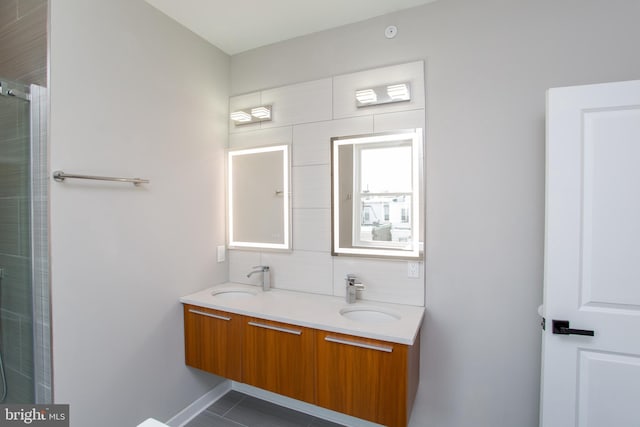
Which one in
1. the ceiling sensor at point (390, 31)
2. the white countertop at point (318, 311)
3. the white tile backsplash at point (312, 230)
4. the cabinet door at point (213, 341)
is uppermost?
the ceiling sensor at point (390, 31)

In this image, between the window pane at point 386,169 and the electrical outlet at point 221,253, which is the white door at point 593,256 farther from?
the electrical outlet at point 221,253

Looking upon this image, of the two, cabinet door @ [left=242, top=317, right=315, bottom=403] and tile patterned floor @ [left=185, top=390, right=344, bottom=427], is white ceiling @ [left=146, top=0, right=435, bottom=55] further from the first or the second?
tile patterned floor @ [left=185, top=390, right=344, bottom=427]

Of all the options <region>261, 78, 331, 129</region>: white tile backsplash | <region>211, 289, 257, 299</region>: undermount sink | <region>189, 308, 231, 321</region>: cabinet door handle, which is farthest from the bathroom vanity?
<region>261, 78, 331, 129</region>: white tile backsplash

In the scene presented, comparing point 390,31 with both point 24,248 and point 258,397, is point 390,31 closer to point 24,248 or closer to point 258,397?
point 24,248

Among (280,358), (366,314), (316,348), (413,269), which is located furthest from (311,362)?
(413,269)

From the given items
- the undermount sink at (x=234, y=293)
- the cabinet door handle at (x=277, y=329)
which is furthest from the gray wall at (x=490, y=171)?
the undermount sink at (x=234, y=293)

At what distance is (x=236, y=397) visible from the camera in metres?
2.39

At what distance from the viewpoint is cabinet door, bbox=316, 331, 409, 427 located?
57.2 inches

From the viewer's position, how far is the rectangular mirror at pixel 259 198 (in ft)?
7.60

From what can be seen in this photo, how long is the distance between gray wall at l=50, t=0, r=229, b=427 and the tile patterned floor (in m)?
0.18

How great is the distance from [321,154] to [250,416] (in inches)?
79.4

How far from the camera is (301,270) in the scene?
224 centimetres

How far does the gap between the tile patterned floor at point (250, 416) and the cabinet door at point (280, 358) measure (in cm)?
50

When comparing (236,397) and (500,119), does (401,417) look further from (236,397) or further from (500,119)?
(500,119)
